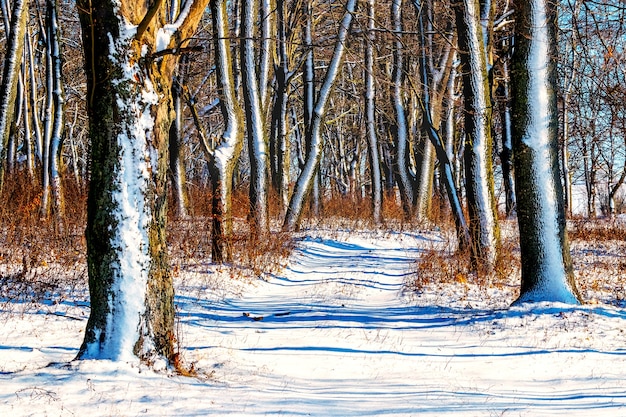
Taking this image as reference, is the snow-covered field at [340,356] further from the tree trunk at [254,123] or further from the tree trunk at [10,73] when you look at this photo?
the tree trunk at [10,73]

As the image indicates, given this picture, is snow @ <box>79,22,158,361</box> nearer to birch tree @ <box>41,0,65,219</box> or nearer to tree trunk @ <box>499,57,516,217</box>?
tree trunk @ <box>499,57,516,217</box>

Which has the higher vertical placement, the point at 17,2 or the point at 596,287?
the point at 17,2

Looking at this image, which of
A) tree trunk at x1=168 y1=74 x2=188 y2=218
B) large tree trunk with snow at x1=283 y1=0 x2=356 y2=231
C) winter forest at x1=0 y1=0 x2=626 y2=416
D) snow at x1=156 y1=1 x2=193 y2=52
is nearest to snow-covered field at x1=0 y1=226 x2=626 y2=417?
winter forest at x1=0 y1=0 x2=626 y2=416

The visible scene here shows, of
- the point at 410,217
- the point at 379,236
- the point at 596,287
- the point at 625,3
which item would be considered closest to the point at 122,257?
the point at 625,3

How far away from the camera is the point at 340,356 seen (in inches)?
205

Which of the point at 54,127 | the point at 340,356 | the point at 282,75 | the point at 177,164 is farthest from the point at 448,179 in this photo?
the point at 177,164

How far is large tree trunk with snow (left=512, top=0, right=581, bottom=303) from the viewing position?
657 centimetres

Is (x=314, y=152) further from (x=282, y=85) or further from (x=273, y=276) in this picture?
(x=273, y=276)

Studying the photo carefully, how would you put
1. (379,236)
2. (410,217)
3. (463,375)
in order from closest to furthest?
(463,375) → (379,236) → (410,217)

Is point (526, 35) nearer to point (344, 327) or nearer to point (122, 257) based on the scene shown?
point (344, 327)

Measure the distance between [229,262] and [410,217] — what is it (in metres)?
9.22

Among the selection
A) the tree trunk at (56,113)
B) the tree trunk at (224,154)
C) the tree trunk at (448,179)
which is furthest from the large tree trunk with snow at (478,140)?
Result: the tree trunk at (56,113)

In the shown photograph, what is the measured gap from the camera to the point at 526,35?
669 centimetres

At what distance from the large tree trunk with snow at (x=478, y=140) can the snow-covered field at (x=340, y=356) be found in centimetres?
75
